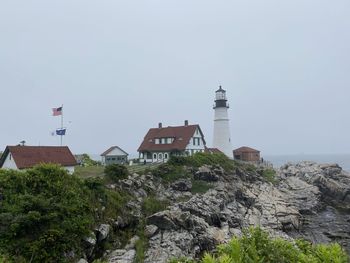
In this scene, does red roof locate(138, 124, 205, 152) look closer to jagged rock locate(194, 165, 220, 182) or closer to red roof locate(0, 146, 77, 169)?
jagged rock locate(194, 165, 220, 182)

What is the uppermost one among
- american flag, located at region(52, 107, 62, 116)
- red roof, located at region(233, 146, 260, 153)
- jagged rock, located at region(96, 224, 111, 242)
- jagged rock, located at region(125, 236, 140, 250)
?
american flag, located at region(52, 107, 62, 116)

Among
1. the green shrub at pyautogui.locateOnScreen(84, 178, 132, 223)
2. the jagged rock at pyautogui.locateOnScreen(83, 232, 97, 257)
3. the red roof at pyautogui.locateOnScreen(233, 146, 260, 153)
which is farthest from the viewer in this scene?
the red roof at pyautogui.locateOnScreen(233, 146, 260, 153)

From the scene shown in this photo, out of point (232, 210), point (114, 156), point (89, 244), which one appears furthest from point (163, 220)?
point (114, 156)

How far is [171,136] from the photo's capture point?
2131 inches

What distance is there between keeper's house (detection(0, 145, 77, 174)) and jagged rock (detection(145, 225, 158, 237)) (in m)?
10.6

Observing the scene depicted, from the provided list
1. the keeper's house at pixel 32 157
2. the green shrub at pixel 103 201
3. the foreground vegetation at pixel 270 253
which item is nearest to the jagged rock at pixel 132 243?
the green shrub at pixel 103 201

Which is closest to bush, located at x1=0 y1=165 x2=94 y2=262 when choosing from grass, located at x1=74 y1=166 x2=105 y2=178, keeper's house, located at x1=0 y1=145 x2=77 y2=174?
keeper's house, located at x1=0 y1=145 x2=77 y2=174

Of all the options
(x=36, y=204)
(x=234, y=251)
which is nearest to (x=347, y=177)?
(x=36, y=204)

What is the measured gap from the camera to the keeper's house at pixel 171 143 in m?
52.3

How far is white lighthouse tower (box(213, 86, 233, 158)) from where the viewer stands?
200 feet

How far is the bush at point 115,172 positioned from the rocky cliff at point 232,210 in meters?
0.74

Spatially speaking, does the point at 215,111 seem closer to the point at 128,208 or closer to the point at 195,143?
the point at 195,143

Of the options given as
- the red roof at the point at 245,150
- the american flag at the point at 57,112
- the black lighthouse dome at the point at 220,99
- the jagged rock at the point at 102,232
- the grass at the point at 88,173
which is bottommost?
the jagged rock at the point at 102,232

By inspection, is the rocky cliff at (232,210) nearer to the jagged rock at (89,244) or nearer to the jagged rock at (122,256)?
the jagged rock at (122,256)
